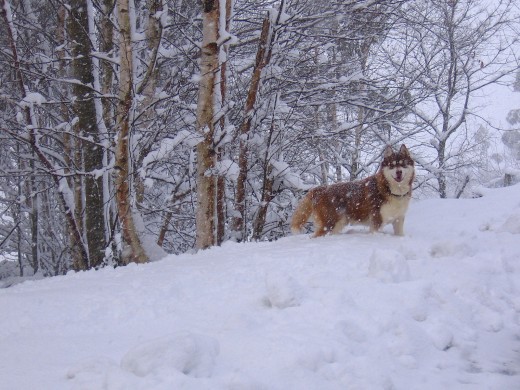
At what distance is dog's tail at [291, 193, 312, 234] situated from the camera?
767 cm

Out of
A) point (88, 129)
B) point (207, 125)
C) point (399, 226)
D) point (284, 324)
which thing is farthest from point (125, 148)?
point (284, 324)

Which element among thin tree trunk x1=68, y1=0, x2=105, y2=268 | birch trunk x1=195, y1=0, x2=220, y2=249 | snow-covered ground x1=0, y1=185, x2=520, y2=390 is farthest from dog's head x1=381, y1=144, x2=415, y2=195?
thin tree trunk x1=68, y1=0, x2=105, y2=268

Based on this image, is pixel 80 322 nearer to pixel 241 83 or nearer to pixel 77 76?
pixel 77 76

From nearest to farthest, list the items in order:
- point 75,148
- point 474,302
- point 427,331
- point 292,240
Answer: point 427,331
point 474,302
point 292,240
point 75,148

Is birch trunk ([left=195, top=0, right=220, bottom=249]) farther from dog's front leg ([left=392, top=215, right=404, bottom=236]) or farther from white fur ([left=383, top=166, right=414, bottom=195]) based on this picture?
dog's front leg ([left=392, top=215, right=404, bottom=236])

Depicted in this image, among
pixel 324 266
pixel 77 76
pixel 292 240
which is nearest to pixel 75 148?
pixel 77 76

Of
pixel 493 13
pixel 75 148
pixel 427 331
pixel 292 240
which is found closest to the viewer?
pixel 427 331

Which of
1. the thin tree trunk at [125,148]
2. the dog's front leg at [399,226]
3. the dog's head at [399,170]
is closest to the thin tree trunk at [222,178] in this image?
the thin tree trunk at [125,148]

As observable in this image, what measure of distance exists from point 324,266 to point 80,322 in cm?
222

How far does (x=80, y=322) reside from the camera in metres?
3.87

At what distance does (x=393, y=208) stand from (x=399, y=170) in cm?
52

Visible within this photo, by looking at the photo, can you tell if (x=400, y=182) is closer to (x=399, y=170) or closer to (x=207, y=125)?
(x=399, y=170)

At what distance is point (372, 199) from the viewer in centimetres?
711

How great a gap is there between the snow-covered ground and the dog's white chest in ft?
4.08
